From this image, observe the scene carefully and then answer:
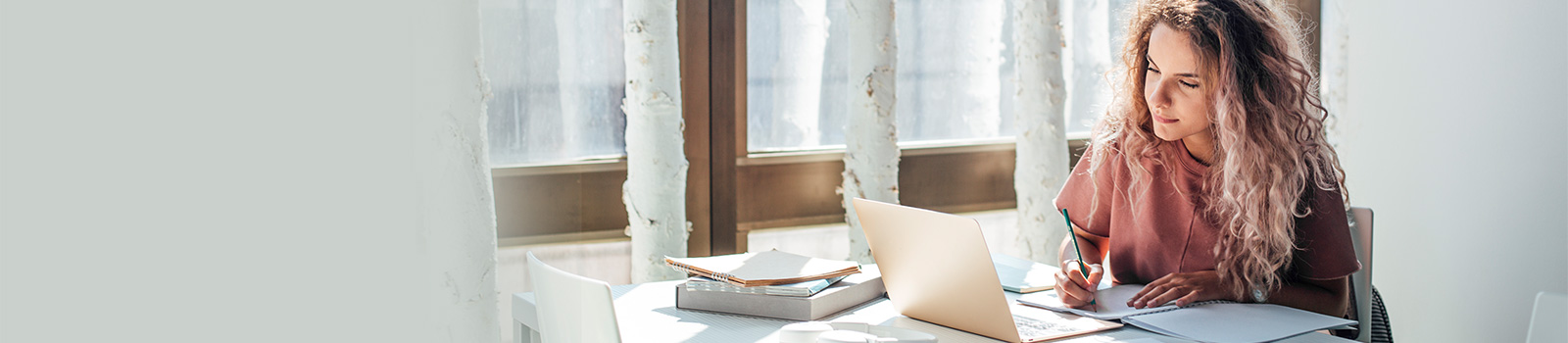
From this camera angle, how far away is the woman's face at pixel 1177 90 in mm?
1685

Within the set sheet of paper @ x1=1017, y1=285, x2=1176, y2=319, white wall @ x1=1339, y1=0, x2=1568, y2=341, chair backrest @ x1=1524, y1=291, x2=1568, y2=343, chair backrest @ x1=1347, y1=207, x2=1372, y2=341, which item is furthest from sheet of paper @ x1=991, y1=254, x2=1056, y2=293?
white wall @ x1=1339, y1=0, x2=1568, y2=341

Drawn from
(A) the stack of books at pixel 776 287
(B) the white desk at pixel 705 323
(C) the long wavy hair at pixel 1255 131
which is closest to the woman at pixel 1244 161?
(C) the long wavy hair at pixel 1255 131

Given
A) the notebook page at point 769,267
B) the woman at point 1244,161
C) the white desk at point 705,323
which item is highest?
the woman at point 1244,161

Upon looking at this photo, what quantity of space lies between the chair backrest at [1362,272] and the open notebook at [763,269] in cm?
85

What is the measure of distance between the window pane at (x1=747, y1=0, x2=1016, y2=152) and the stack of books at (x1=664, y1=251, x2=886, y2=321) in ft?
4.40

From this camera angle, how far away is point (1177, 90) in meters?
1.70

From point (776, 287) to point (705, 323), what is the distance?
117mm

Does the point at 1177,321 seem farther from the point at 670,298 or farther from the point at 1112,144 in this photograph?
the point at 670,298

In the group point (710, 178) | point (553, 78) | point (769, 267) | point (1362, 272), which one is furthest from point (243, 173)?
point (1362, 272)

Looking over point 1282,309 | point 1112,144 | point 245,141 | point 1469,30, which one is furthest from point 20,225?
point 1469,30

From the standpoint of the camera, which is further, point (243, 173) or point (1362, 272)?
point (243, 173)

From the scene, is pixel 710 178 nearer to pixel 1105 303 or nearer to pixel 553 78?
pixel 553 78

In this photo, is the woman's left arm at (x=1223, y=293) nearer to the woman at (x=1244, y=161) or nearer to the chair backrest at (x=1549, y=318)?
the woman at (x=1244, y=161)

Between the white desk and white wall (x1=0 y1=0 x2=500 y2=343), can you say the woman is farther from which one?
white wall (x1=0 y1=0 x2=500 y2=343)
